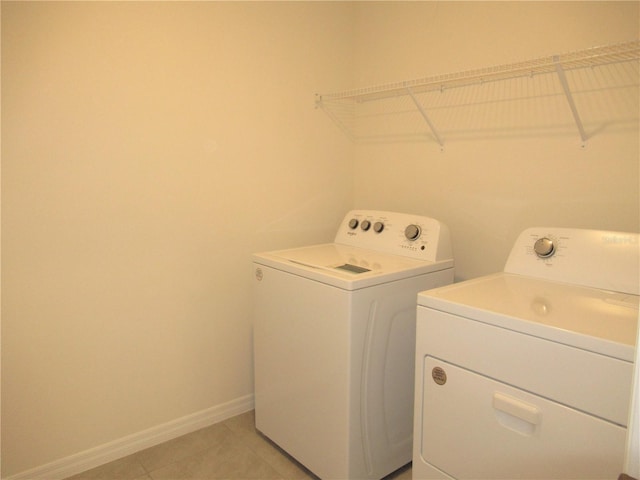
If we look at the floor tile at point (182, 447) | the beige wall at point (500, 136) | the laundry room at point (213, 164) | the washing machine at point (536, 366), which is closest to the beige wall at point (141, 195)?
the laundry room at point (213, 164)

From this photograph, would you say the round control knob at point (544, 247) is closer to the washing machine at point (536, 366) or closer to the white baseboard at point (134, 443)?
the washing machine at point (536, 366)

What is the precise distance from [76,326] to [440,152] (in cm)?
172

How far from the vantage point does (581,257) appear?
1.42 meters

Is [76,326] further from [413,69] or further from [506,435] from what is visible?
[413,69]

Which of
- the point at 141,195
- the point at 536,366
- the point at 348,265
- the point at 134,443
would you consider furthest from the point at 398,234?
the point at 134,443

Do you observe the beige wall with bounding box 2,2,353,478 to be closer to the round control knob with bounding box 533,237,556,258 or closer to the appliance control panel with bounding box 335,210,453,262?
the appliance control panel with bounding box 335,210,453,262

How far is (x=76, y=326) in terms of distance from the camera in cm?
167

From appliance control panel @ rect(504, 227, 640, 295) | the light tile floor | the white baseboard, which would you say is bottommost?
the light tile floor

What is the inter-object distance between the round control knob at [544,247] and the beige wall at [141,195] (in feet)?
3.74

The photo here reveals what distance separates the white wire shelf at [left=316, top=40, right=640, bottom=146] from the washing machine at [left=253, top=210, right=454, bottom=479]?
0.55m

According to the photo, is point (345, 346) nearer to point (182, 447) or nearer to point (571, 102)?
point (182, 447)

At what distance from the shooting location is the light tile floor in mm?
1716

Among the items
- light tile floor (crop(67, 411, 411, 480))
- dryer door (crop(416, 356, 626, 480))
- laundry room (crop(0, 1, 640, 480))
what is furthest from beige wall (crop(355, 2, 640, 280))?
light tile floor (crop(67, 411, 411, 480))

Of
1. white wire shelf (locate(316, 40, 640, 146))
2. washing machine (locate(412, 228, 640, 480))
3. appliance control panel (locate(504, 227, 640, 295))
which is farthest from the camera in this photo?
white wire shelf (locate(316, 40, 640, 146))
